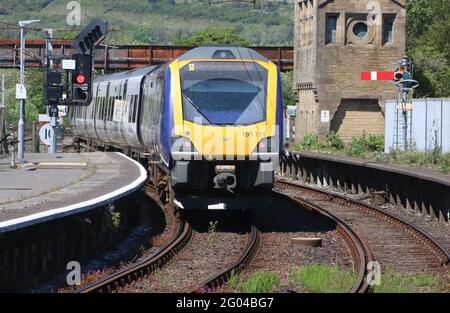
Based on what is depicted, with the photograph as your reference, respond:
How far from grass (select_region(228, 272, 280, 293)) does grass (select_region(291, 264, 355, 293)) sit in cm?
33

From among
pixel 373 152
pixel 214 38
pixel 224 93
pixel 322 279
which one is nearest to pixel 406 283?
pixel 322 279

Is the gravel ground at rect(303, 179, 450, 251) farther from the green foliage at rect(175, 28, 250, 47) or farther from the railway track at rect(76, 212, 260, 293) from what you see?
the green foliage at rect(175, 28, 250, 47)

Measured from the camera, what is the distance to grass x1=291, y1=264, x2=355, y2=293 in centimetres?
1272

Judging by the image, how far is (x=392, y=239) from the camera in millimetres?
18031

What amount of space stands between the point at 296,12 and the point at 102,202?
3777cm

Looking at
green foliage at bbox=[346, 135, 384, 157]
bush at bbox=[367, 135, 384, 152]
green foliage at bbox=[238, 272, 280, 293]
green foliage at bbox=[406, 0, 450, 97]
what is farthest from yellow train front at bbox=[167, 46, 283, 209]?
green foliage at bbox=[406, 0, 450, 97]

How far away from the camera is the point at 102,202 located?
1512cm

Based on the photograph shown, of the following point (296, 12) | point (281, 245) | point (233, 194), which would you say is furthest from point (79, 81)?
point (296, 12)

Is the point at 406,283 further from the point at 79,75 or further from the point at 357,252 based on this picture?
the point at 79,75

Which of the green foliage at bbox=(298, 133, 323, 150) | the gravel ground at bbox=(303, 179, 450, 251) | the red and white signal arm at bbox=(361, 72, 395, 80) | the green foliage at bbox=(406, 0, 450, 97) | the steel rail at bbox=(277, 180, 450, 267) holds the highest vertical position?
the green foliage at bbox=(406, 0, 450, 97)

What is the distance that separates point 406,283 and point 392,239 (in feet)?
15.0

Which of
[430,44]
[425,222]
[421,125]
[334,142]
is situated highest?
[430,44]

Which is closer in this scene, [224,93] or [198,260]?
[198,260]
